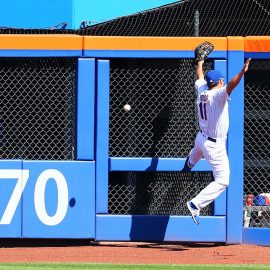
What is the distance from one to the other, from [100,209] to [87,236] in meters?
0.32

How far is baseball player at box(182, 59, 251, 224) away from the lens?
25.0ft

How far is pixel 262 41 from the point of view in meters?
8.17

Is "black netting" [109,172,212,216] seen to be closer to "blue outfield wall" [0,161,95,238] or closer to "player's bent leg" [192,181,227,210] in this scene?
"blue outfield wall" [0,161,95,238]

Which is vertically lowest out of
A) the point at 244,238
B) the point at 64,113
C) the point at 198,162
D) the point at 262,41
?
the point at 244,238

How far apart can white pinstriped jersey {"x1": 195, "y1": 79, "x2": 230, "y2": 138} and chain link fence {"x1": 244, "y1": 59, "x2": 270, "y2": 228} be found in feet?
3.25

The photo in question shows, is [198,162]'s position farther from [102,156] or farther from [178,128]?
[102,156]

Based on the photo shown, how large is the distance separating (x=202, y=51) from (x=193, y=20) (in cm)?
372

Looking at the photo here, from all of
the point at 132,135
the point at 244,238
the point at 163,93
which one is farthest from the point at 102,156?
the point at 244,238

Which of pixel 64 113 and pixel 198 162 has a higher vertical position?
pixel 64 113

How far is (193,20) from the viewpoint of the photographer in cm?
1146

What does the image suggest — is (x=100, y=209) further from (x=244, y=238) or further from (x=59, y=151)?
(x=244, y=238)

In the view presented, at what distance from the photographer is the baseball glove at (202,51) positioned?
309 inches

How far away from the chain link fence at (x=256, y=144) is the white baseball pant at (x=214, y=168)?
957 millimetres

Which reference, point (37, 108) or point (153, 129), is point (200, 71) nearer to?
point (153, 129)
